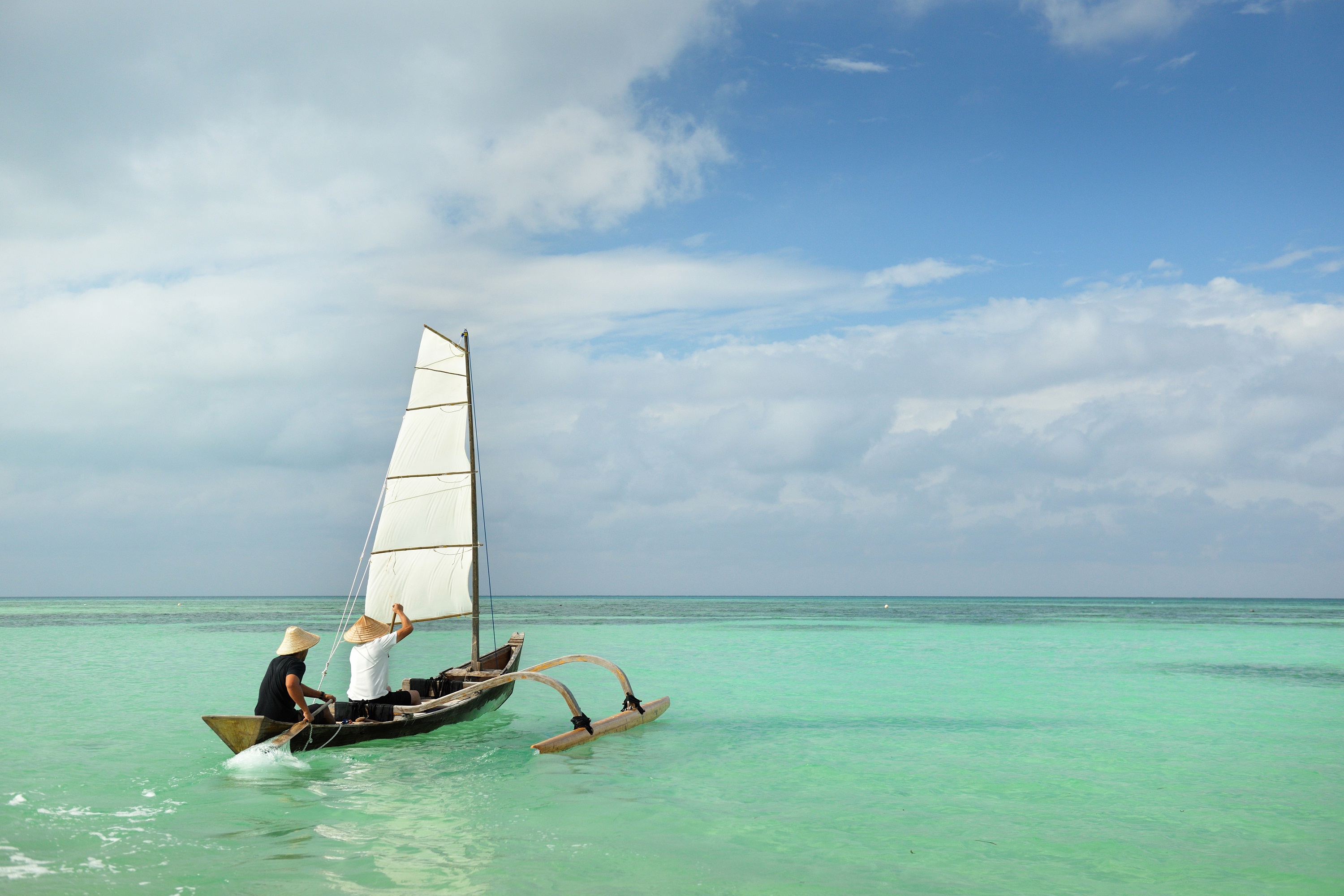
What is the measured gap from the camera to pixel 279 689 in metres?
10.8

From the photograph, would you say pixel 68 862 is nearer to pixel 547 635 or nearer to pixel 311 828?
pixel 311 828

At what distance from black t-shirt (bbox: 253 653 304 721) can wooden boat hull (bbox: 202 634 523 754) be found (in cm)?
17

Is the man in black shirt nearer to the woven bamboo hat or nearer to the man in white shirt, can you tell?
the woven bamboo hat

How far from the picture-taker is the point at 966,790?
10.4 metres

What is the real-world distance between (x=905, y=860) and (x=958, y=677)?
672 inches

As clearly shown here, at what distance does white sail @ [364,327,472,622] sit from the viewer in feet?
52.4

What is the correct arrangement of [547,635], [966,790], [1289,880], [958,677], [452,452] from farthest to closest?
[547,635], [958,677], [452,452], [966,790], [1289,880]

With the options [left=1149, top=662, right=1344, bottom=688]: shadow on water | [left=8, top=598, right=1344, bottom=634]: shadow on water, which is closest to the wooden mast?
[left=1149, top=662, right=1344, bottom=688]: shadow on water

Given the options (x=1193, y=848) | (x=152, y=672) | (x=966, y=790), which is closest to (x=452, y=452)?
(x=966, y=790)

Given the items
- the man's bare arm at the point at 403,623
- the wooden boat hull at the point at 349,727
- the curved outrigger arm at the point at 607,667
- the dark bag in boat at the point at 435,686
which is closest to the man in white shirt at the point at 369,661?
the wooden boat hull at the point at 349,727

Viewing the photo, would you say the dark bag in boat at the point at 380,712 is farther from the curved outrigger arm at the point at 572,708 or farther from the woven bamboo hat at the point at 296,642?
the woven bamboo hat at the point at 296,642

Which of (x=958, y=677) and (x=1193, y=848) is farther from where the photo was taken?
(x=958, y=677)

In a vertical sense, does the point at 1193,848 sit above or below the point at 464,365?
below

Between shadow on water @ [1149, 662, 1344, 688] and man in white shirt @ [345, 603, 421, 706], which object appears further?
shadow on water @ [1149, 662, 1344, 688]
